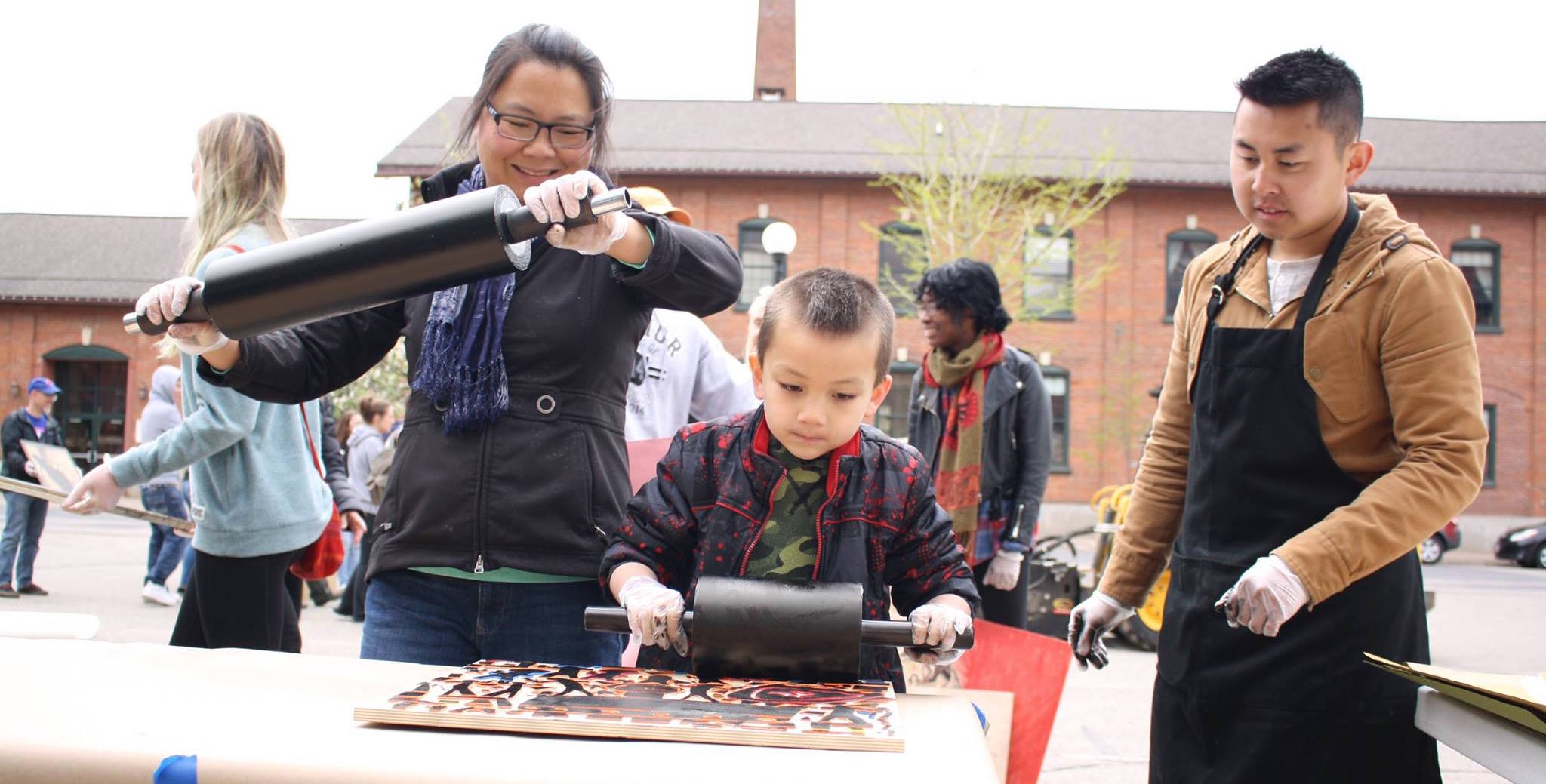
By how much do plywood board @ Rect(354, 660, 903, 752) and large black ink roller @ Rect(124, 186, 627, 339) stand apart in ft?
1.78

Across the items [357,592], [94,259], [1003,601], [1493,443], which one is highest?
[94,259]

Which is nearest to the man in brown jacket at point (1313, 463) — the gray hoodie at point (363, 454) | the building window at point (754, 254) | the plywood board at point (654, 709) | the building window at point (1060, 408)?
the plywood board at point (654, 709)

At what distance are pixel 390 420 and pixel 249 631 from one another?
26.4 feet

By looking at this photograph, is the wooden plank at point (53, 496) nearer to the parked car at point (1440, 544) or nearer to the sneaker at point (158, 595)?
the sneaker at point (158, 595)

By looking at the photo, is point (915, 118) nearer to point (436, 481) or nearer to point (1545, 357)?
point (1545, 357)

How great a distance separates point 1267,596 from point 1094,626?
1.84 ft

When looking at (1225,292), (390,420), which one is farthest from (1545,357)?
(1225,292)

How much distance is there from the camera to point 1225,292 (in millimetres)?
2357

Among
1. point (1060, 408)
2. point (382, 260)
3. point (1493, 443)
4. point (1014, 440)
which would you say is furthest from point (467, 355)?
point (1493, 443)

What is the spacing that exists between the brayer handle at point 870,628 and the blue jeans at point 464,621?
432 millimetres

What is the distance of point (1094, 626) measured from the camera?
96.0 inches

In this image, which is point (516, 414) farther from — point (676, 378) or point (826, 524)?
point (676, 378)

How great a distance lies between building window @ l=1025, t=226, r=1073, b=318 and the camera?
23.7m

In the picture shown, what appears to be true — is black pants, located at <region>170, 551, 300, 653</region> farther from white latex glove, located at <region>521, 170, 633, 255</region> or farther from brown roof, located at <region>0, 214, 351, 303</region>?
brown roof, located at <region>0, 214, 351, 303</region>
